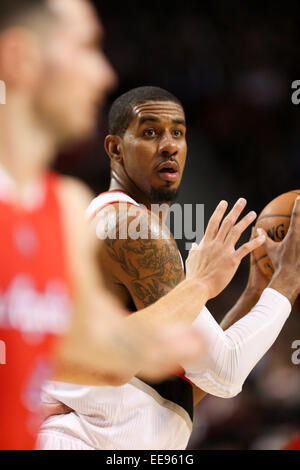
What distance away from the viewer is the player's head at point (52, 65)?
1119mm

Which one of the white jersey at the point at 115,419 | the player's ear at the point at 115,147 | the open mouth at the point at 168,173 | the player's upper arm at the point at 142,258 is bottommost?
the white jersey at the point at 115,419

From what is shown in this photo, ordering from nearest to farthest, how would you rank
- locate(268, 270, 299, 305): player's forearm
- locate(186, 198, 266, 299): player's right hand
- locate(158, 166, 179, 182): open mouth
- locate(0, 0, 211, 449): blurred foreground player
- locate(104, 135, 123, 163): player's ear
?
locate(0, 0, 211, 449): blurred foreground player, locate(186, 198, 266, 299): player's right hand, locate(268, 270, 299, 305): player's forearm, locate(158, 166, 179, 182): open mouth, locate(104, 135, 123, 163): player's ear

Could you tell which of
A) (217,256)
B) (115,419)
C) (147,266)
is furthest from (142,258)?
(115,419)

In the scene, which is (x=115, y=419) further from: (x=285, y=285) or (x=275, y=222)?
(x=275, y=222)

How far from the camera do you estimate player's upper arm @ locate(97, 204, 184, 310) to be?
206 cm

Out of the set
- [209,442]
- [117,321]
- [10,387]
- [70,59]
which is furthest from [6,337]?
[209,442]

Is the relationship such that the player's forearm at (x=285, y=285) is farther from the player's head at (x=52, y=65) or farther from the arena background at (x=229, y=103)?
the arena background at (x=229, y=103)

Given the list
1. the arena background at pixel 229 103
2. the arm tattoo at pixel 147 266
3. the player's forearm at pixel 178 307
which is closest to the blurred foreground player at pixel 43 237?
the player's forearm at pixel 178 307

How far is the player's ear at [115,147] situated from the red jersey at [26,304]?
1527 millimetres

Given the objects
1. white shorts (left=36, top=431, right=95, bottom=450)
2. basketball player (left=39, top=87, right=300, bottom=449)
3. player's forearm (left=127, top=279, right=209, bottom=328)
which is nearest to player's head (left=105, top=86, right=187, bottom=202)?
basketball player (left=39, top=87, right=300, bottom=449)

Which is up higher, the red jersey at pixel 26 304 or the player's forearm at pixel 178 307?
the red jersey at pixel 26 304

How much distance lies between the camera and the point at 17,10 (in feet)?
3.80

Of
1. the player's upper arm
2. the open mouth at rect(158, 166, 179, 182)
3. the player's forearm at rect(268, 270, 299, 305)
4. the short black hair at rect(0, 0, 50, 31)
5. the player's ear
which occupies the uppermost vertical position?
the short black hair at rect(0, 0, 50, 31)

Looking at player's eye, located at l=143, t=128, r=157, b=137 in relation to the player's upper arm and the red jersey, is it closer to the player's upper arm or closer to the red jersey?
the player's upper arm
